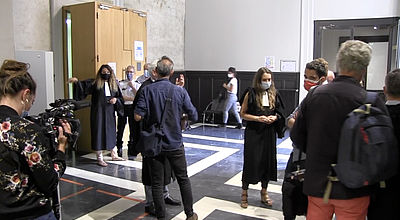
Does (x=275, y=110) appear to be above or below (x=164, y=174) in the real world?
above

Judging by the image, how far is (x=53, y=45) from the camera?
20.1 feet

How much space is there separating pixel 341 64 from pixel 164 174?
1909 mm

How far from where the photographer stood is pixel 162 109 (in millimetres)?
3145

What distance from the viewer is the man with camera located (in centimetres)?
161

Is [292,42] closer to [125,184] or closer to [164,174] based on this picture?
[125,184]

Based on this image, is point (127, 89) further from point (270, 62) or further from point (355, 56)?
point (355, 56)

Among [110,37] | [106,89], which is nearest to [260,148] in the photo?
[106,89]

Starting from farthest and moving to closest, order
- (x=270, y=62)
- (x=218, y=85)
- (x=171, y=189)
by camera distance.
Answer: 1. (x=218, y=85)
2. (x=270, y=62)
3. (x=171, y=189)

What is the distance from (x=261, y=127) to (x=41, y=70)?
11.4 feet

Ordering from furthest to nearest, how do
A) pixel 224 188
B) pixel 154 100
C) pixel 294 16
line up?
pixel 294 16 → pixel 224 188 → pixel 154 100

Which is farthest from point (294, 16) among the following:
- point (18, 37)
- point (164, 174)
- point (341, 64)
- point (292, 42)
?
point (341, 64)

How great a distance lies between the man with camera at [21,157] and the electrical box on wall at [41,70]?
12.8ft

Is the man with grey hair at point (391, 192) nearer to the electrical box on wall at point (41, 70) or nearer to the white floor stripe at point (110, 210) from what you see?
the white floor stripe at point (110, 210)

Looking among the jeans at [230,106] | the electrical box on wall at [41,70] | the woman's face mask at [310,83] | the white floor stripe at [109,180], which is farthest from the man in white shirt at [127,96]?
the woman's face mask at [310,83]
